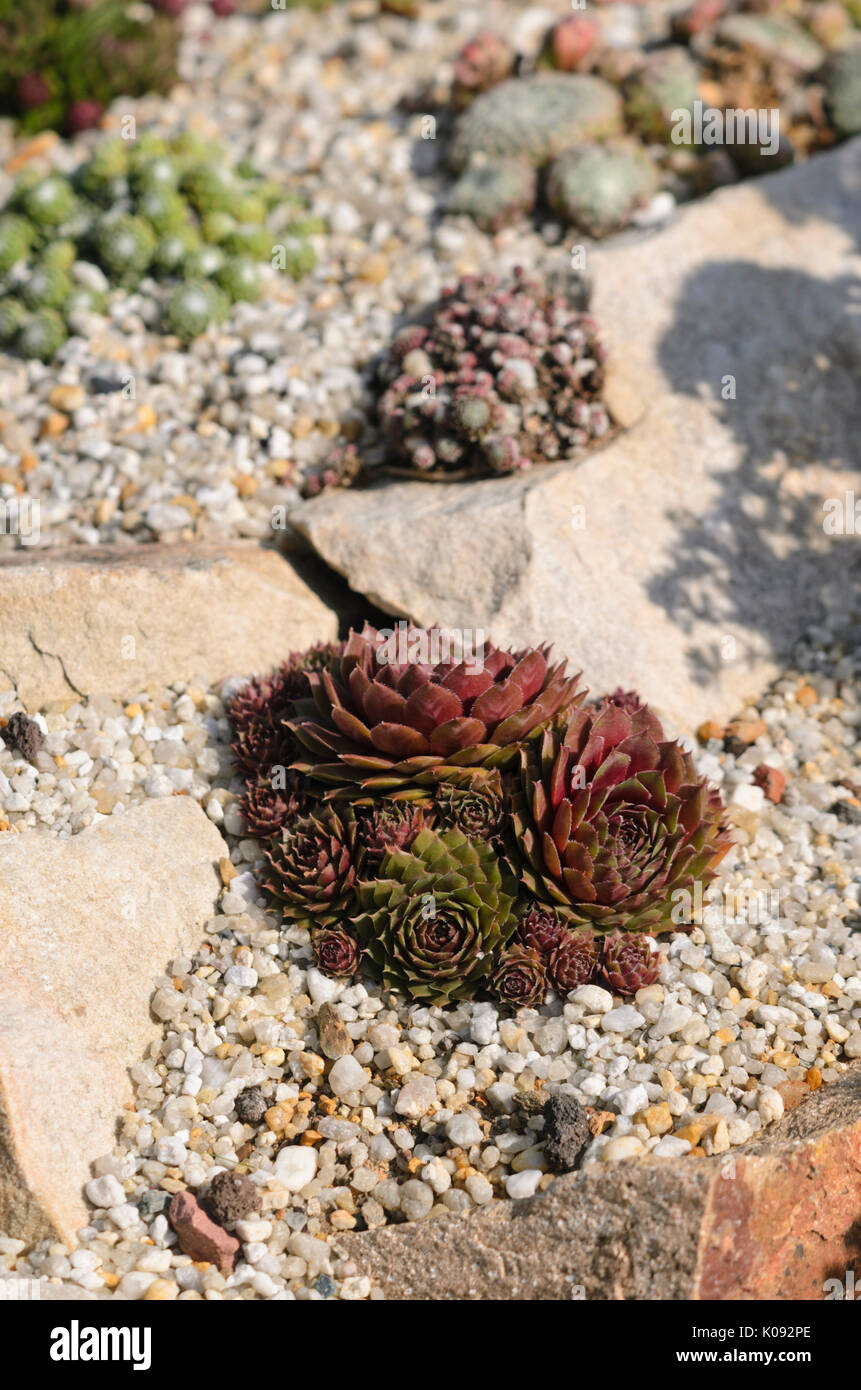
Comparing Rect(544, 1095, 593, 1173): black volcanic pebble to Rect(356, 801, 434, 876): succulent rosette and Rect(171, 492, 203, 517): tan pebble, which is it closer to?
Rect(356, 801, 434, 876): succulent rosette

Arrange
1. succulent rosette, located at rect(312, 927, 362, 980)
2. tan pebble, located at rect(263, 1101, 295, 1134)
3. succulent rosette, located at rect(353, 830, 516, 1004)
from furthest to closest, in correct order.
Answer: succulent rosette, located at rect(312, 927, 362, 980)
succulent rosette, located at rect(353, 830, 516, 1004)
tan pebble, located at rect(263, 1101, 295, 1134)

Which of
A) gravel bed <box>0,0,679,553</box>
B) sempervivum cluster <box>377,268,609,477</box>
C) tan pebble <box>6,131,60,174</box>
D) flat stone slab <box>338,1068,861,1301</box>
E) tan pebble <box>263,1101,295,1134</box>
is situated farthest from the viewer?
tan pebble <box>6,131,60,174</box>

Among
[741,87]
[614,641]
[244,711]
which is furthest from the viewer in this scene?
[741,87]

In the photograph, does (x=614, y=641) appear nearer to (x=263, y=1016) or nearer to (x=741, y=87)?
(x=263, y=1016)

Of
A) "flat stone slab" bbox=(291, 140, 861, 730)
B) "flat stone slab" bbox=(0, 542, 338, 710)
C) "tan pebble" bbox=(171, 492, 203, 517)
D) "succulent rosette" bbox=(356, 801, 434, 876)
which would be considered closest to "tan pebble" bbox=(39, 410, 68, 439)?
"tan pebble" bbox=(171, 492, 203, 517)

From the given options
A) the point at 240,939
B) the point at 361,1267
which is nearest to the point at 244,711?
the point at 240,939

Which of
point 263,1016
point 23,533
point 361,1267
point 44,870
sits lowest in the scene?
Answer: point 361,1267

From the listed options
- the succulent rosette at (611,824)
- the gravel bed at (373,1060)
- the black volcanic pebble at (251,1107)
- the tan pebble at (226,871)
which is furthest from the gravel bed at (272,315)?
the black volcanic pebble at (251,1107)

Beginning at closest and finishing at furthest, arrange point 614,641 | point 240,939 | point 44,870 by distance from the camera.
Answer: point 44,870
point 240,939
point 614,641
